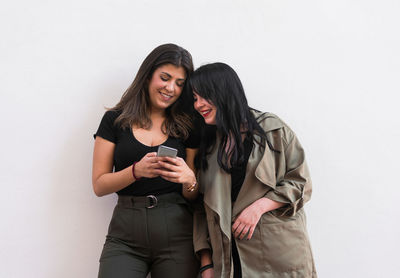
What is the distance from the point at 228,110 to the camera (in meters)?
1.45

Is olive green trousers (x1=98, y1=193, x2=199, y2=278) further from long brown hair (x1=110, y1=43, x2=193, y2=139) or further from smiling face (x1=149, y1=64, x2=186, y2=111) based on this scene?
smiling face (x1=149, y1=64, x2=186, y2=111)

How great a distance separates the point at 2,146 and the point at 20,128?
115 millimetres

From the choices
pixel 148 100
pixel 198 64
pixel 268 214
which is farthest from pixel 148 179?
pixel 198 64

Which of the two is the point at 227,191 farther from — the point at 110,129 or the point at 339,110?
the point at 339,110

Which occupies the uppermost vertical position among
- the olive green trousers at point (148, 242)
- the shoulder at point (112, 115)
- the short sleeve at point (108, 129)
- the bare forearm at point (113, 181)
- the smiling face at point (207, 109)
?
the smiling face at point (207, 109)

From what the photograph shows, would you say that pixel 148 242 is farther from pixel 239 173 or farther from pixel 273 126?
pixel 273 126

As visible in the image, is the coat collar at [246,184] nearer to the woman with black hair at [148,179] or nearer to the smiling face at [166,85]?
the woman with black hair at [148,179]

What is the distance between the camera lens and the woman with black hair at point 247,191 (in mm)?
1357

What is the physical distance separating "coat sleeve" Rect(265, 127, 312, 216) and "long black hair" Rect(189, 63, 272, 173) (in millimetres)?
99

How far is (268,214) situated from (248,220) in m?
0.09

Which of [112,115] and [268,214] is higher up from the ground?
[112,115]

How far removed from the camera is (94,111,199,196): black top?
57.6 inches

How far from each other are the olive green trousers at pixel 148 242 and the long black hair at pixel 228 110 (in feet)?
1.05

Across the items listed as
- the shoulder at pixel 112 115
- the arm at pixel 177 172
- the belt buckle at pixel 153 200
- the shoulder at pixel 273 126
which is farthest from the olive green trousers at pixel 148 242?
the shoulder at pixel 273 126
